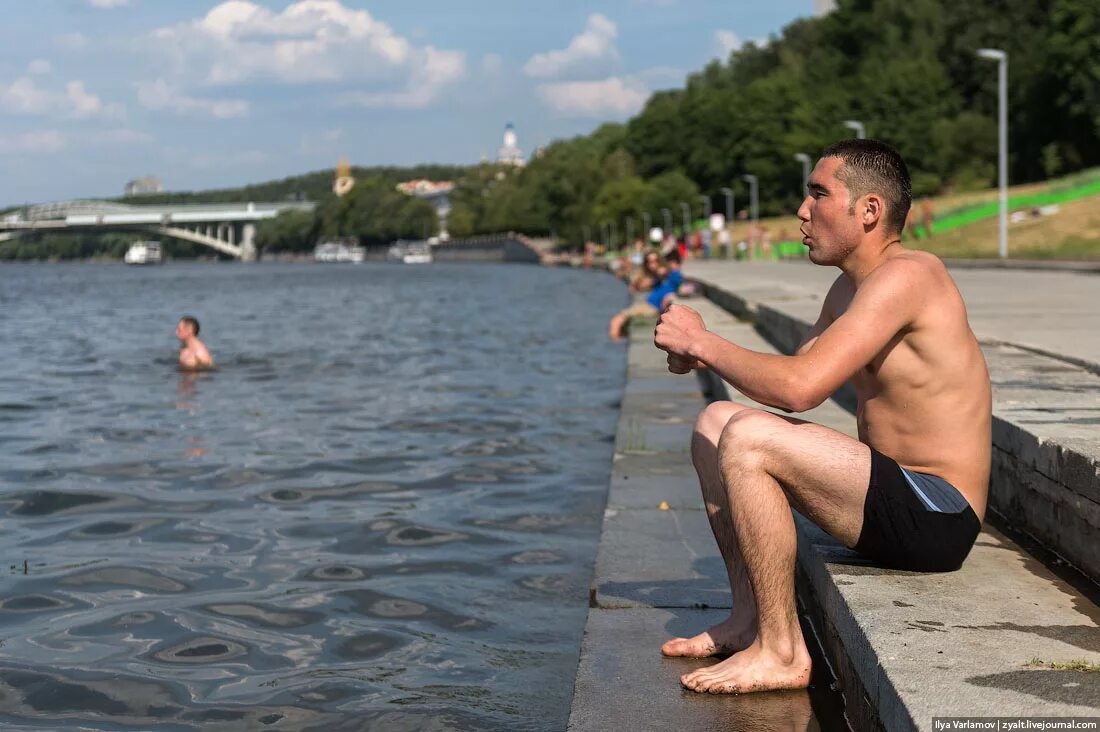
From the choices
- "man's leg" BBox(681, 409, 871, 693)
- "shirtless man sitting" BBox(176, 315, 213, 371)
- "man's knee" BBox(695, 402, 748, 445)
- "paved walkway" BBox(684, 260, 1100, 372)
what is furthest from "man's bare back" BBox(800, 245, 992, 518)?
"shirtless man sitting" BBox(176, 315, 213, 371)

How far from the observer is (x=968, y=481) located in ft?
13.5

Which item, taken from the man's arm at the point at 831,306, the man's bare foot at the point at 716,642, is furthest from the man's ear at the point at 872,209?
the man's bare foot at the point at 716,642

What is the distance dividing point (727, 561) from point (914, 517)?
705mm

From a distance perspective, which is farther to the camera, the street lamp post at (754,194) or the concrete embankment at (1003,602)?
the street lamp post at (754,194)

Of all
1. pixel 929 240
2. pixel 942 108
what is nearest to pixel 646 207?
pixel 942 108

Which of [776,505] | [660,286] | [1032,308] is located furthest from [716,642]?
[660,286]

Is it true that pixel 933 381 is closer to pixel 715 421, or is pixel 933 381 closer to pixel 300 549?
pixel 715 421

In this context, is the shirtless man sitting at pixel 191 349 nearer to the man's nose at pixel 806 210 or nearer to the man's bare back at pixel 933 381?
the man's nose at pixel 806 210

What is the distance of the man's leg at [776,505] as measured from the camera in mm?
4004

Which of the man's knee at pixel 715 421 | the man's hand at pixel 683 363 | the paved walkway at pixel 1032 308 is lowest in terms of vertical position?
the paved walkway at pixel 1032 308

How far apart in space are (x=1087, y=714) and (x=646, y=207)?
12948cm

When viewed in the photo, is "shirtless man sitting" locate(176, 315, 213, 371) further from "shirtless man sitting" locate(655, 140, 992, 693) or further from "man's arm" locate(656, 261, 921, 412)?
"man's arm" locate(656, 261, 921, 412)

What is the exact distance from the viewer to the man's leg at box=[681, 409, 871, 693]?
4004 millimetres

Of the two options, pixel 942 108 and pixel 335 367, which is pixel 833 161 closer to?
pixel 335 367
